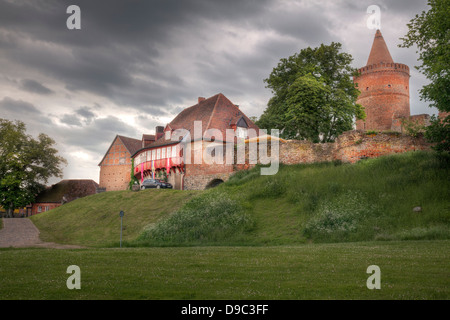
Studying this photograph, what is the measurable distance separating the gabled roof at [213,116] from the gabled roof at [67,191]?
23151 mm

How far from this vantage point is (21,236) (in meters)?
28.2

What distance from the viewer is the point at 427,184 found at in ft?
66.4

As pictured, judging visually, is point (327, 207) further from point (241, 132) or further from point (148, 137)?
point (148, 137)

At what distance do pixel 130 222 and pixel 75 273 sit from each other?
64.1 ft

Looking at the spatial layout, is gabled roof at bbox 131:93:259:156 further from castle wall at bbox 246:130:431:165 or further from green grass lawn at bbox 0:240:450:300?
green grass lawn at bbox 0:240:450:300

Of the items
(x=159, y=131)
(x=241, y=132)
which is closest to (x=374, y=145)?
(x=241, y=132)

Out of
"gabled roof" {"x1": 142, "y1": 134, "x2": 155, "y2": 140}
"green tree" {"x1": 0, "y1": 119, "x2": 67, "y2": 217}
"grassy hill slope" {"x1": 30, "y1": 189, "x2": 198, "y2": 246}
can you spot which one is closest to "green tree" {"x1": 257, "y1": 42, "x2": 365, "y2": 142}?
"grassy hill slope" {"x1": 30, "y1": 189, "x2": 198, "y2": 246}

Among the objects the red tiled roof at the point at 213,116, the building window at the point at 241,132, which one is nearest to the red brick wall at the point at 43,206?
the red tiled roof at the point at 213,116

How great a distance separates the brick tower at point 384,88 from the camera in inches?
2012

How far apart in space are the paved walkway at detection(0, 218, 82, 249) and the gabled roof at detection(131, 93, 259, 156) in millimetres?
15921

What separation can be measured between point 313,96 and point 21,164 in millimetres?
40023

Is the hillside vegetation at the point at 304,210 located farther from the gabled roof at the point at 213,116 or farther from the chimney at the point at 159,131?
the chimney at the point at 159,131

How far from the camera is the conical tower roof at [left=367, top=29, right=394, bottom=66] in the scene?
51.6 meters
